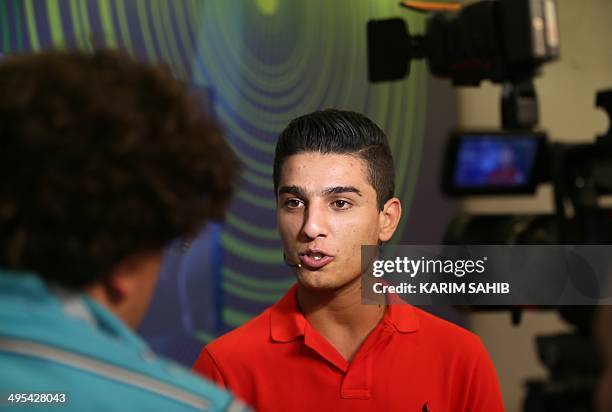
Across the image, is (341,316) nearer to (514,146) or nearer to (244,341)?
(244,341)

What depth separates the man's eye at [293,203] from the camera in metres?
1.10

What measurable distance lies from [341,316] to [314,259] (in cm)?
11

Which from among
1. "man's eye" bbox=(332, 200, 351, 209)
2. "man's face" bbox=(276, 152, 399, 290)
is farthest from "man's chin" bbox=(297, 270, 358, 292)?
"man's eye" bbox=(332, 200, 351, 209)

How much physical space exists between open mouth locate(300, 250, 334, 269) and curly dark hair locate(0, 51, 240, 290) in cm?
46

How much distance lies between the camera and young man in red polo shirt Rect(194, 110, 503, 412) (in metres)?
1.09

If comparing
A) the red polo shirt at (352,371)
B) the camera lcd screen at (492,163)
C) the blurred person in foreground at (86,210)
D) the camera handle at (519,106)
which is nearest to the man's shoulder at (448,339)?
the red polo shirt at (352,371)

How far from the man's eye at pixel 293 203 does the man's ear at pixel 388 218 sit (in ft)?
0.47

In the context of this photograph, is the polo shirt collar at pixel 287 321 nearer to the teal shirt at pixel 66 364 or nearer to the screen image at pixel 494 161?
the screen image at pixel 494 161

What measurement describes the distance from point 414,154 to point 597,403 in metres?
1.64

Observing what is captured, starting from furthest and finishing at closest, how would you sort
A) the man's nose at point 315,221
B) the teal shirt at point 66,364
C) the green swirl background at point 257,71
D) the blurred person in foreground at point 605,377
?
the green swirl background at point 257,71 → the man's nose at point 315,221 → the blurred person in foreground at point 605,377 → the teal shirt at point 66,364

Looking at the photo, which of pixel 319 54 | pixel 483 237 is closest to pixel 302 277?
pixel 483 237

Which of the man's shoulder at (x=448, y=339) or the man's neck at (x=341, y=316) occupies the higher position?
the man's neck at (x=341, y=316)

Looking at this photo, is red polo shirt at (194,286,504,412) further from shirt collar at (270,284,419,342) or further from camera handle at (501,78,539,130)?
camera handle at (501,78,539,130)

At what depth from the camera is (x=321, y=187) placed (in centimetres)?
110
